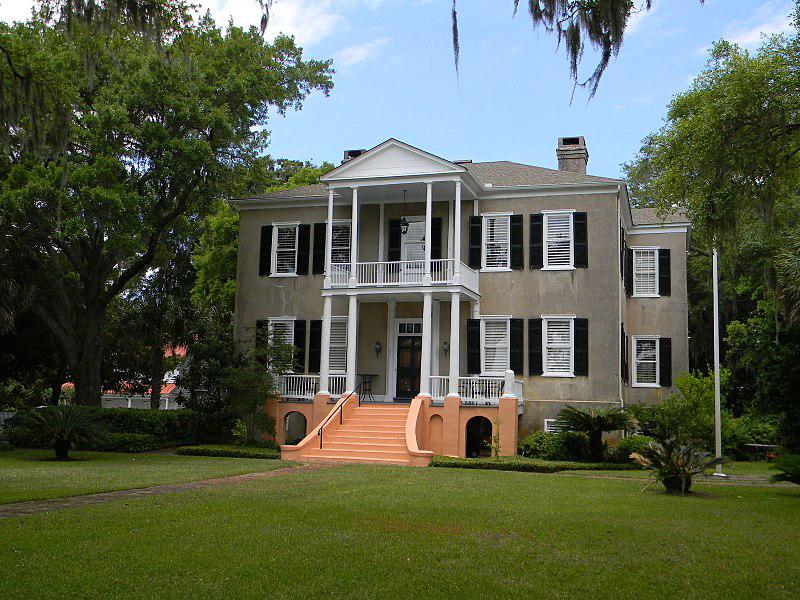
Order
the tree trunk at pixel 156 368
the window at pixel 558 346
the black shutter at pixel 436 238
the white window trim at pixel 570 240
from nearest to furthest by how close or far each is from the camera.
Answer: the window at pixel 558 346
the white window trim at pixel 570 240
the black shutter at pixel 436 238
the tree trunk at pixel 156 368

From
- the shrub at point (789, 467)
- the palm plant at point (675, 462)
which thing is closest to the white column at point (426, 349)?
the palm plant at point (675, 462)

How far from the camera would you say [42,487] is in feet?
43.3

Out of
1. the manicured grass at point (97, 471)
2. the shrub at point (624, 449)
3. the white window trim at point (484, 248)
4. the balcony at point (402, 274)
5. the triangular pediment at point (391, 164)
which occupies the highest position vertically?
the triangular pediment at point (391, 164)

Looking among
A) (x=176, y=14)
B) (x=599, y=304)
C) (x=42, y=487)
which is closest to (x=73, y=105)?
(x=176, y=14)

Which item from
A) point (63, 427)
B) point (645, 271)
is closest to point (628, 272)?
point (645, 271)

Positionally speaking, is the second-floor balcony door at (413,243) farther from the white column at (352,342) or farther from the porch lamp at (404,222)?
the white column at (352,342)

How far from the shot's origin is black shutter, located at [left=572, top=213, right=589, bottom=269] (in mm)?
23109

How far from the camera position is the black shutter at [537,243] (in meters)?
23.5

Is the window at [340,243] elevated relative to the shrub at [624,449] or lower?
elevated

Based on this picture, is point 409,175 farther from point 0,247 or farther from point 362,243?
point 0,247

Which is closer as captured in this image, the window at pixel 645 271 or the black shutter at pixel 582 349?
the black shutter at pixel 582 349

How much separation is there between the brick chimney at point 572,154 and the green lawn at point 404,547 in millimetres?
16230

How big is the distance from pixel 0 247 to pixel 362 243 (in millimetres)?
9972

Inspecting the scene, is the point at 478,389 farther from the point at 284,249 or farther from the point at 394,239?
the point at 284,249
